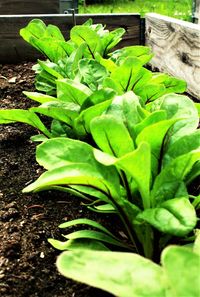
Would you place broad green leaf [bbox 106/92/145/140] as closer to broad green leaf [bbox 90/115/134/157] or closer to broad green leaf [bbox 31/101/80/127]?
broad green leaf [bbox 90/115/134/157]

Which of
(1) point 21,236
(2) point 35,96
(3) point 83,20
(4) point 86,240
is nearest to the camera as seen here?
(4) point 86,240

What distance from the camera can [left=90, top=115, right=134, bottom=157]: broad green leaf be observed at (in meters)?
1.00

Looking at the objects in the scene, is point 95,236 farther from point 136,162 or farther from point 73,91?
point 73,91

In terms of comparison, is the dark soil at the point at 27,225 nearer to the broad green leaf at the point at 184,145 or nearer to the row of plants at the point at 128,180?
the row of plants at the point at 128,180

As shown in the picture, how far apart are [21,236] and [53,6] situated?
3343 mm

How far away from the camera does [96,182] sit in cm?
101

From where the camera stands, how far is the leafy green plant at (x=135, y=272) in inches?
26.3

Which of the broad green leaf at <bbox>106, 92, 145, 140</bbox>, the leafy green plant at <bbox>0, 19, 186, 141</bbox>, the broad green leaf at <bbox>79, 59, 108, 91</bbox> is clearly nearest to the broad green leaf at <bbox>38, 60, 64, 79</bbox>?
the leafy green plant at <bbox>0, 19, 186, 141</bbox>

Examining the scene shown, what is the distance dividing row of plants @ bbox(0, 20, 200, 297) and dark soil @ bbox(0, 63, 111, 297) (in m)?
0.07

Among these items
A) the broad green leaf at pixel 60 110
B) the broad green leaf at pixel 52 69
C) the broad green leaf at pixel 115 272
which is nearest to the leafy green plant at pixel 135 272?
the broad green leaf at pixel 115 272

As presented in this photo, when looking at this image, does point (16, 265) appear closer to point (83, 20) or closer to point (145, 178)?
point (145, 178)

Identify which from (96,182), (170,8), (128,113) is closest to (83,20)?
(128,113)

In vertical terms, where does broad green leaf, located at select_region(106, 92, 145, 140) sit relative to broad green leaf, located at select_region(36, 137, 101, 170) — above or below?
above

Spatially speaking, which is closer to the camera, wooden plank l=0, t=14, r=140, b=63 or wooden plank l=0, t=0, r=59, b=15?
wooden plank l=0, t=14, r=140, b=63
